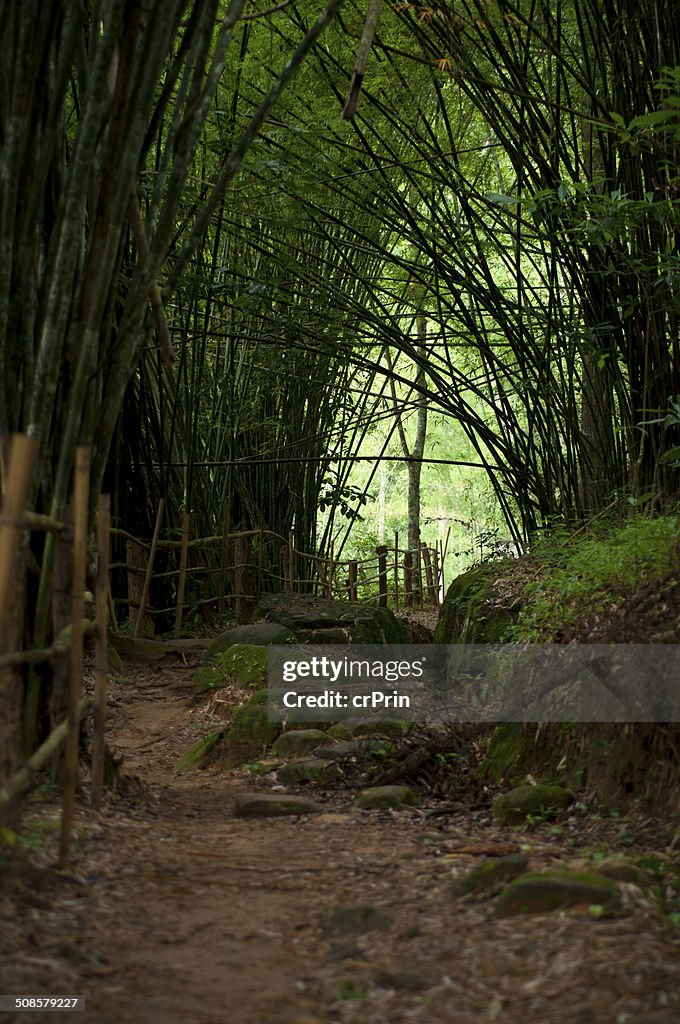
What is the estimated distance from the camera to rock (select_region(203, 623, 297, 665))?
4.50 meters

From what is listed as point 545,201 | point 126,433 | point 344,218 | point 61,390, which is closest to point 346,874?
point 61,390

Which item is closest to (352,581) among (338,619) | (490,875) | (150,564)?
(150,564)

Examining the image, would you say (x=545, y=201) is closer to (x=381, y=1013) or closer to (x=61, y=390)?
(x=61, y=390)

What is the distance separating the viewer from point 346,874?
207 cm

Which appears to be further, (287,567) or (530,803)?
(287,567)

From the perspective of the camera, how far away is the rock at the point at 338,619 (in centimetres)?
471

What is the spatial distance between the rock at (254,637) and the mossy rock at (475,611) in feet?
2.29

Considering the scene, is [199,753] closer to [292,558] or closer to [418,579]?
[292,558]

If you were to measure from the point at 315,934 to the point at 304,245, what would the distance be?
166 inches

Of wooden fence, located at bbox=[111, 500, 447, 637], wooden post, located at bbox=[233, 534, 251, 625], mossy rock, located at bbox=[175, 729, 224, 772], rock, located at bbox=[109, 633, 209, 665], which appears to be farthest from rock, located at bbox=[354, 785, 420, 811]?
wooden post, located at bbox=[233, 534, 251, 625]

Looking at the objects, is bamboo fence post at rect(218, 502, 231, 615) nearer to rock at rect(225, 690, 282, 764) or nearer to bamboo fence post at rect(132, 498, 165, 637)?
bamboo fence post at rect(132, 498, 165, 637)

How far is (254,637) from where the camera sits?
178 inches

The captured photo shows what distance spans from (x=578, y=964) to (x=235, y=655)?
2.95m

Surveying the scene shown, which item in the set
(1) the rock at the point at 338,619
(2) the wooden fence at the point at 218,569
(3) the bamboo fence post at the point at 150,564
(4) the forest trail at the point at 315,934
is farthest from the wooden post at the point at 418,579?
(4) the forest trail at the point at 315,934
